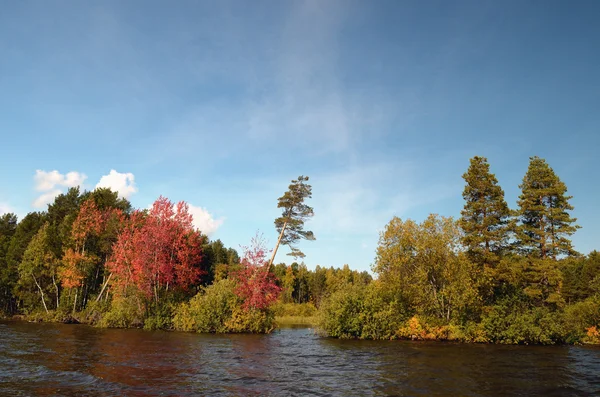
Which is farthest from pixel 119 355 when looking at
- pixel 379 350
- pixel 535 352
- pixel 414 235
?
pixel 535 352

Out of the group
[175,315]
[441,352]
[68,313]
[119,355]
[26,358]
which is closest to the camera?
[26,358]

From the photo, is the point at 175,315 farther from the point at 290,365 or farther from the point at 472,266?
the point at 472,266

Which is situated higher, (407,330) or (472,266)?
(472,266)

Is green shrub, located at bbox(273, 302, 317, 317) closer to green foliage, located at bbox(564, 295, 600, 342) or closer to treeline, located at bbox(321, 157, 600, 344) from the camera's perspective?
treeline, located at bbox(321, 157, 600, 344)

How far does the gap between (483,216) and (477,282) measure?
27.5 feet

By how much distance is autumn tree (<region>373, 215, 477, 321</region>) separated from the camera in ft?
109

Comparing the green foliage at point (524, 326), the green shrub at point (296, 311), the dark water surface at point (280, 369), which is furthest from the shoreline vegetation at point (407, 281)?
the green shrub at point (296, 311)

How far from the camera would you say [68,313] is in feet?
159

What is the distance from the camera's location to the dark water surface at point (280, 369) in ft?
45.3

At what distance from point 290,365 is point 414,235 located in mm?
19847

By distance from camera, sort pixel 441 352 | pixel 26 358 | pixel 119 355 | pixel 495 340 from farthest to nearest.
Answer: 1. pixel 495 340
2. pixel 441 352
3. pixel 119 355
4. pixel 26 358

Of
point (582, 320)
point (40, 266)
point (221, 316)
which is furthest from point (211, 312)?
point (582, 320)

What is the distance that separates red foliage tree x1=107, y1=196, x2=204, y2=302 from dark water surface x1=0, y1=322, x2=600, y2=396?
470 inches

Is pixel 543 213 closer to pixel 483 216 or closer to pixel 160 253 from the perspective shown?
pixel 483 216
